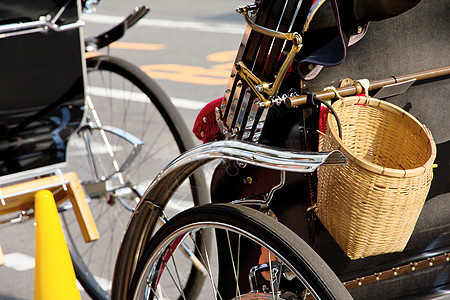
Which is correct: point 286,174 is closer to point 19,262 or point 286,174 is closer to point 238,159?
point 238,159

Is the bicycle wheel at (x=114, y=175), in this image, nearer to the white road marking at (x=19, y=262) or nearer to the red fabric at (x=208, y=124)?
the white road marking at (x=19, y=262)

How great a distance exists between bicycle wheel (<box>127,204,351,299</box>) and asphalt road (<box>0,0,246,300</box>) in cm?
127

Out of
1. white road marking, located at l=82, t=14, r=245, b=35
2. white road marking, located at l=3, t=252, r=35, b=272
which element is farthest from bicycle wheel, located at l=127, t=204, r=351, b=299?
white road marking, located at l=82, t=14, r=245, b=35

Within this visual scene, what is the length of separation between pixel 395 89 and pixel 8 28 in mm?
1316

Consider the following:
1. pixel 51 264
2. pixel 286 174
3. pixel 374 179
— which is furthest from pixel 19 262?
pixel 374 179

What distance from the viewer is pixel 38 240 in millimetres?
1982

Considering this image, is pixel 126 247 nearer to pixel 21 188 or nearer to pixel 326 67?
pixel 21 188

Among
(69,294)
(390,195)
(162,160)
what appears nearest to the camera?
(390,195)

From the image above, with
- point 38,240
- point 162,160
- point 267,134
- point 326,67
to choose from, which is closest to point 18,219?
point 38,240

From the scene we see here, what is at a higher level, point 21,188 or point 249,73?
point 249,73

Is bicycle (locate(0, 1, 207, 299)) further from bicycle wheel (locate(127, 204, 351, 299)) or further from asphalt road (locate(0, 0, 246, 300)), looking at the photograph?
bicycle wheel (locate(127, 204, 351, 299))

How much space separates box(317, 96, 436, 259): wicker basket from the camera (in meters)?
1.35

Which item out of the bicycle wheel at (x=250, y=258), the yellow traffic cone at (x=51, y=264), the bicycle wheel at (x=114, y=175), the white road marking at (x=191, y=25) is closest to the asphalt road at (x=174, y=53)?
the white road marking at (x=191, y=25)

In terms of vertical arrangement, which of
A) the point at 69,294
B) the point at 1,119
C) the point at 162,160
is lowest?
the point at 162,160
